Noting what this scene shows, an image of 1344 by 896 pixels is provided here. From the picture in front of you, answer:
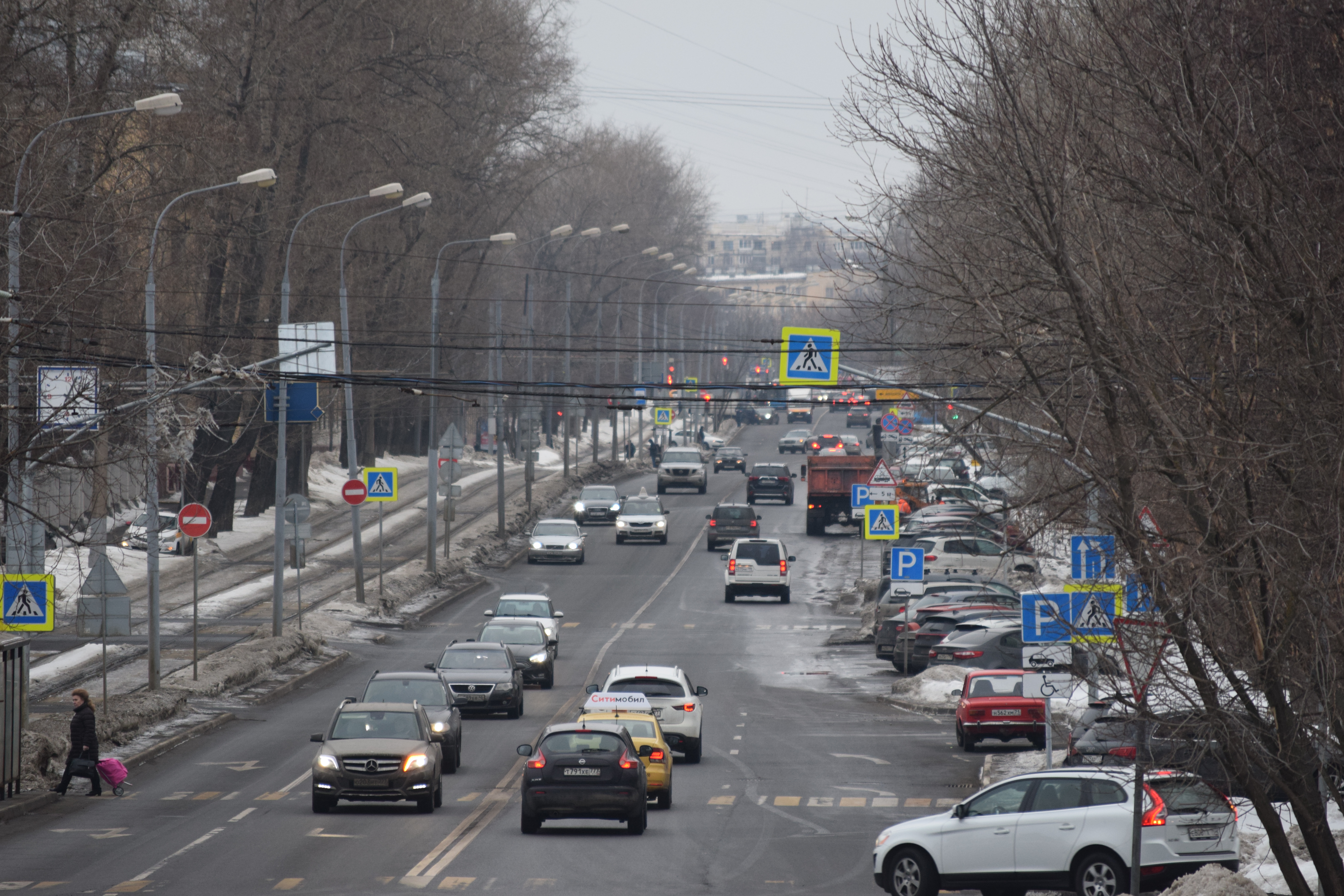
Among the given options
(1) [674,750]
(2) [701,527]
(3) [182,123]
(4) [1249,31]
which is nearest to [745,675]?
(1) [674,750]

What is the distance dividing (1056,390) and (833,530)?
54.6 metres

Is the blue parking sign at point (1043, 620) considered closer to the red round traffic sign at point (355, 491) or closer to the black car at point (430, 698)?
the black car at point (430, 698)

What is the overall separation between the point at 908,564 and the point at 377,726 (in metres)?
16.0

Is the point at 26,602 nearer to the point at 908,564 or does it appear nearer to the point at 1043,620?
the point at 1043,620

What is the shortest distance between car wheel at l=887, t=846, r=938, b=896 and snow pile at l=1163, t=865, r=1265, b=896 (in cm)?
262

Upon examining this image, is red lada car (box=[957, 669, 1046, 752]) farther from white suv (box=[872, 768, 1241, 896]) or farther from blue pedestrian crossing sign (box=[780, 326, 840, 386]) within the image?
white suv (box=[872, 768, 1241, 896])

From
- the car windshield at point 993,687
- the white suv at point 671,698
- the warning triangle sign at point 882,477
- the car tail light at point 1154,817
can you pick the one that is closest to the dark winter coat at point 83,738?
the white suv at point 671,698

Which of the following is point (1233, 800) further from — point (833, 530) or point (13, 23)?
point (833, 530)

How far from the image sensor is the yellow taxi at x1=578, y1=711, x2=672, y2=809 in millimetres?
21938

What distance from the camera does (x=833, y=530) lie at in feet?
215

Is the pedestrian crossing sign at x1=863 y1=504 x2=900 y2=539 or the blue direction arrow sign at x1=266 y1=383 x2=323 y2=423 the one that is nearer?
the blue direction arrow sign at x1=266 y1=383 x2=323 y2=423

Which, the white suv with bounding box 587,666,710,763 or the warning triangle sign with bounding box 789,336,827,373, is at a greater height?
the warning triangle sign with bounding box 789,336,827,373

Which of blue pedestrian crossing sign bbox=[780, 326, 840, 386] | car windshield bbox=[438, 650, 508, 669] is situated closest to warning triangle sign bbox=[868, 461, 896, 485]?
blue pedestrian crossing sign bbox=[780, 326, 840, 386]

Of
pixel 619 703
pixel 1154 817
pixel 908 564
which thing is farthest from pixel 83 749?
pixel 908 564
